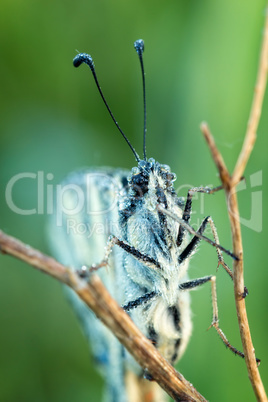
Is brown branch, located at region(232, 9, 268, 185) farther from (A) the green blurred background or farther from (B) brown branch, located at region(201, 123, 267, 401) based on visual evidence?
(A) the green blurred background

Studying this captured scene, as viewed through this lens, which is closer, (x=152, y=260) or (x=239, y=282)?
(x=239, y=282)

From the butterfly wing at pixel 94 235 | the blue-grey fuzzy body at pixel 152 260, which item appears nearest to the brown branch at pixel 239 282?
the blue-grey fuzzy body at pixel 152 260

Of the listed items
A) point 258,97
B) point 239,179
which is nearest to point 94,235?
point 239,179

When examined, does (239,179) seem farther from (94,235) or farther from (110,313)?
(94,235)

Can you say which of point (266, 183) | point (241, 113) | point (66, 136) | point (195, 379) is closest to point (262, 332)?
point (195, 379)

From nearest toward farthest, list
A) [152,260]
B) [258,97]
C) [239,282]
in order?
1. [258,97]
2. [239,282]
3. [152,260]

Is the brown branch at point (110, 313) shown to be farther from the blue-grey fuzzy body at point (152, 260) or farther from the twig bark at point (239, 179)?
the blue-grey fuzzy body at point (152, 260)

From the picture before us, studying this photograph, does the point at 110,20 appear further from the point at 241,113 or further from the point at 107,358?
the point at 107,358
